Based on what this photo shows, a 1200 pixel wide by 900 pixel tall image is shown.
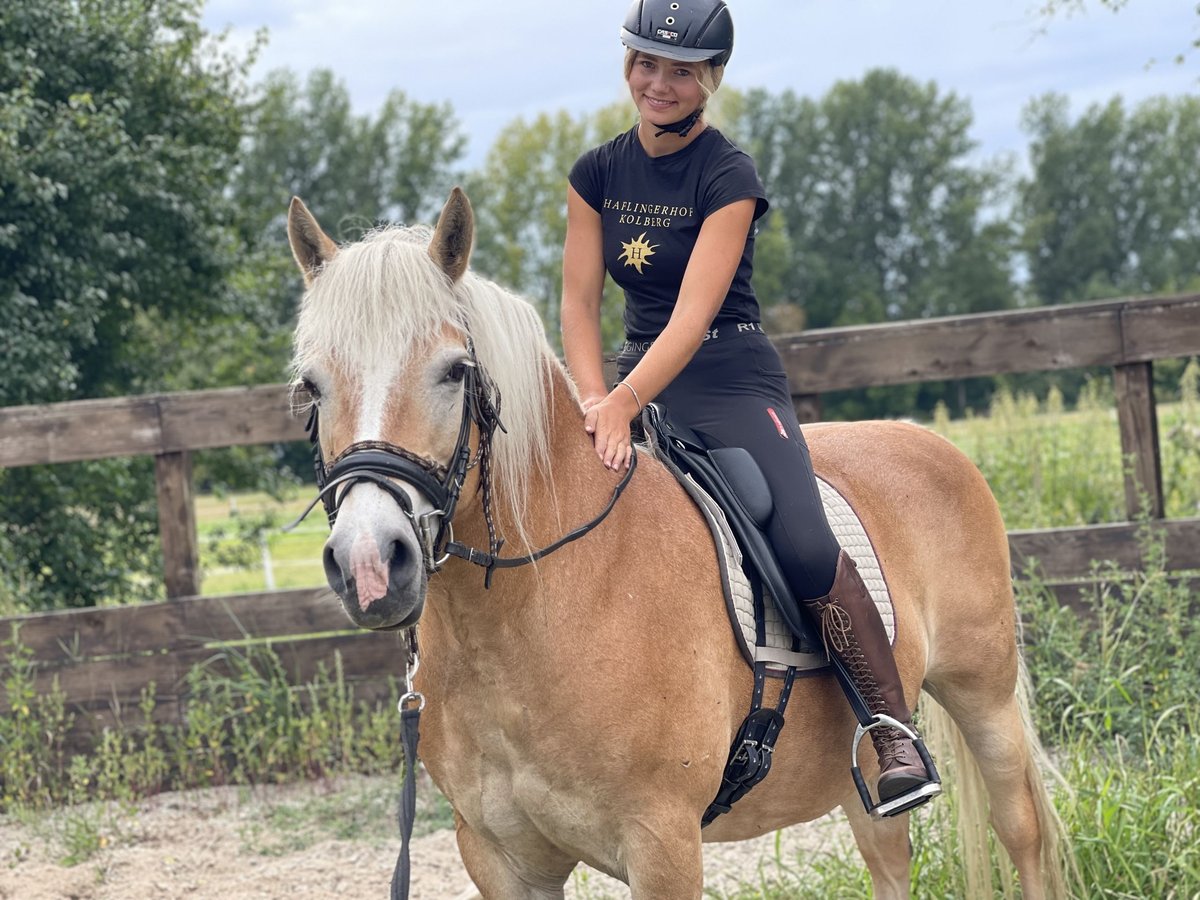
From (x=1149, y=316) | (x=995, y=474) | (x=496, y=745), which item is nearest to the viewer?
(x=496, y=745)

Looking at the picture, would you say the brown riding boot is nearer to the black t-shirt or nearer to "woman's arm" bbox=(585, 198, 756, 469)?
"woman's arm" bbox=(585, 198, 756, 469)

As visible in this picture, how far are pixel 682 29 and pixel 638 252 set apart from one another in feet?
1.83

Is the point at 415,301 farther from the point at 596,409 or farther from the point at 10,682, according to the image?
the point at 10,682

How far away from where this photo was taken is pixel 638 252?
126 inches

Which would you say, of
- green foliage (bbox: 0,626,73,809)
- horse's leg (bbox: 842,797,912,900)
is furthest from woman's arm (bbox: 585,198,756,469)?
green foliage (bbox: 0,626,73,809)

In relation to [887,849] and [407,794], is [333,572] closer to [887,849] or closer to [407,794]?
[407,794]

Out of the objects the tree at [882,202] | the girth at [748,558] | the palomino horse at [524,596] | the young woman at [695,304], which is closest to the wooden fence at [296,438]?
the young woman at [695,304]

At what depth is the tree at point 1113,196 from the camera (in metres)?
58.4

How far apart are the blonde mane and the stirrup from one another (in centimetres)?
115

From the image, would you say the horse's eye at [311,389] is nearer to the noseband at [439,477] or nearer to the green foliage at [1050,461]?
the noseband at [439,477]

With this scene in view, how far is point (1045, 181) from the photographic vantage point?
60.8 m

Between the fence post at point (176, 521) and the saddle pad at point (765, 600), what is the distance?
3.65 meters

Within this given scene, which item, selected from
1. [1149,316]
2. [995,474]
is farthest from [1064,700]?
[995,474]

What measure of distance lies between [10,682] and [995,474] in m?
5.60
